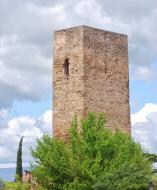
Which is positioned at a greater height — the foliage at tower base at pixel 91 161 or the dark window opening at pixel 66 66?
the dark window opening at pixel 66 66

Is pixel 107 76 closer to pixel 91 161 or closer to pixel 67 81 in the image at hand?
pixel 67 81

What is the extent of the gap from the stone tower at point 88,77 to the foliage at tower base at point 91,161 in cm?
170

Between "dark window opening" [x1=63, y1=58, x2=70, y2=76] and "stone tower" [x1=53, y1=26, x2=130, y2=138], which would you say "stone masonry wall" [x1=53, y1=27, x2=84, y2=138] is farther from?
"dark window opening" [x1=63, y1=58, x2=70, y2=76]

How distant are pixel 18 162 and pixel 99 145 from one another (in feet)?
55.9

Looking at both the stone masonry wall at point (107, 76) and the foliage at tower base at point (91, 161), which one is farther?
the stone masonry wall at point (107, 76)

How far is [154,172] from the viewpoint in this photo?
98.1ft

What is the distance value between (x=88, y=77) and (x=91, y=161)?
4475 millimetres

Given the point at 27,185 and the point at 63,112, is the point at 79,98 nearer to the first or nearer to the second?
the point at 63,112

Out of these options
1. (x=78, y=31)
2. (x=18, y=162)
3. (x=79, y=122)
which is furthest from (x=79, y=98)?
(x=18, y=162)

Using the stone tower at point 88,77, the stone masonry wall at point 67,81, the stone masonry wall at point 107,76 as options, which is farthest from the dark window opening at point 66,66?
the stone masonry wall at point 107,76

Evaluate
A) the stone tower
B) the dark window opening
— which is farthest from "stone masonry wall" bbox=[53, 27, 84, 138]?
the dark window opening

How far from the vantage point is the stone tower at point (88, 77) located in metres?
30.2

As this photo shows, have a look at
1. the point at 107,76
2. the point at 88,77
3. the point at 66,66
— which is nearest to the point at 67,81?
the point at 66,66

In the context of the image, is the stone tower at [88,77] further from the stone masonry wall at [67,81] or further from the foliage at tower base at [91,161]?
the foliage at tower base at [91,161]
